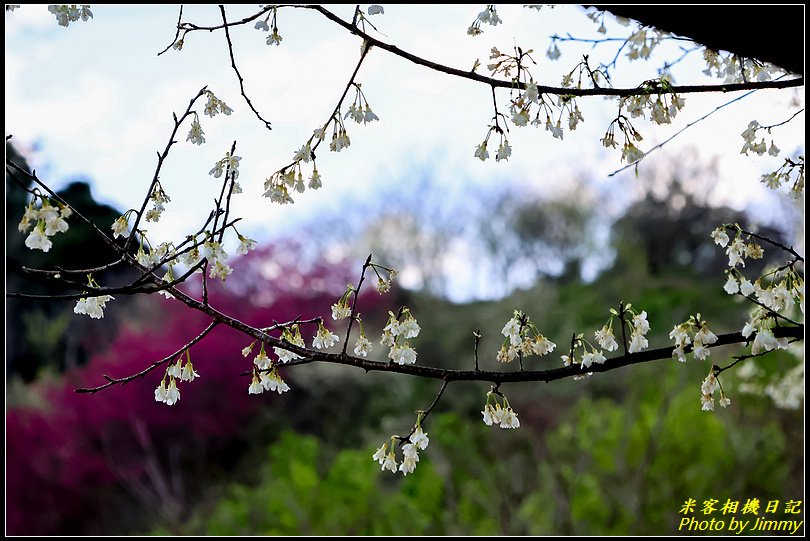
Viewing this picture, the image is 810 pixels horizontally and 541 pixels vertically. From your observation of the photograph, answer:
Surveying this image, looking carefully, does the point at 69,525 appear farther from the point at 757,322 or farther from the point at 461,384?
the point at 757,322

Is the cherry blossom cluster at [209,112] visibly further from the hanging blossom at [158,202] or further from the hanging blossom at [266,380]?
the hanging blossom at [266,380]

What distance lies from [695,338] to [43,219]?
3.41 ft

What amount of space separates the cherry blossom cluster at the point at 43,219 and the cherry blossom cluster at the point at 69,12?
0.52m

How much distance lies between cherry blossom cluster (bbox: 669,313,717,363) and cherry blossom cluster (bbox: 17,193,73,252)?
0.97 metres

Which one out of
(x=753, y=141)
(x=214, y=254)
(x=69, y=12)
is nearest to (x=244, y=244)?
(x=214, y=254)

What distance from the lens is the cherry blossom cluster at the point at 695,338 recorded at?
118cm

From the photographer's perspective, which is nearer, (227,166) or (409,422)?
(227,166)

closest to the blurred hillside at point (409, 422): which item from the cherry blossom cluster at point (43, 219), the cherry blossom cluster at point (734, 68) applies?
the cherry blossom cluster at point (734, 68)

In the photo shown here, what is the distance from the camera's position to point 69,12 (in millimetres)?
1384

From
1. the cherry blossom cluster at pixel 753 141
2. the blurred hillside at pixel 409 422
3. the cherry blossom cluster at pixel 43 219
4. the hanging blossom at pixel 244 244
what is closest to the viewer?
the cherry blossom cluster at pixel 43 219

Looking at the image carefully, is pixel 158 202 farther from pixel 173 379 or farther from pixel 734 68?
pixel 734 68

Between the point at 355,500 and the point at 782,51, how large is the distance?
15.1 feet

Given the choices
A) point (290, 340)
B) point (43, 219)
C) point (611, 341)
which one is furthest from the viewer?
point (611, 341)

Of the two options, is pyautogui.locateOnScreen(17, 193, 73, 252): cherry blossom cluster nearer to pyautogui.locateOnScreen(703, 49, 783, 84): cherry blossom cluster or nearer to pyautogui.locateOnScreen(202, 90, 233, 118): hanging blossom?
pyautogui.locateOnScreen(202, 90, 233, 118): hanging blossom
